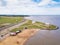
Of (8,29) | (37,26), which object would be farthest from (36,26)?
(8,29)

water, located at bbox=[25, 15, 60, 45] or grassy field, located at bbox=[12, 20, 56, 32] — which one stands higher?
grassy field, located at bbox=[12, 20, 56, 32]

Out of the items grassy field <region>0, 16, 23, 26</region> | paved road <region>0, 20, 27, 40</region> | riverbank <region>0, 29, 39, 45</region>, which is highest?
grassy field <region>0, 16, 23, 26</region>

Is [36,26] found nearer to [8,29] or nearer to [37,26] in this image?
[37,26]

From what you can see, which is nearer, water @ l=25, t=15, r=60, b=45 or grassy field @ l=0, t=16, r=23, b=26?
water @ l=25, t=15, r=60, b=45

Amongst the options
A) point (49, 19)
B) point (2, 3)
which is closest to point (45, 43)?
point (49, 19)

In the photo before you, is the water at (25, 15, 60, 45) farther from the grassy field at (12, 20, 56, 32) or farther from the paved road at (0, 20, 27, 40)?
the paved road at (0, 20, 27, 40)

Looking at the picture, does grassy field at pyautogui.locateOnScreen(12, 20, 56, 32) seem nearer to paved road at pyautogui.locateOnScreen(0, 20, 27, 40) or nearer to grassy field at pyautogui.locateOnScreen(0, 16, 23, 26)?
paved road at pyautogui.locateOnScreen(0, 20, 27, 40)

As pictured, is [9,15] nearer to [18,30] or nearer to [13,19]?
[13,19]

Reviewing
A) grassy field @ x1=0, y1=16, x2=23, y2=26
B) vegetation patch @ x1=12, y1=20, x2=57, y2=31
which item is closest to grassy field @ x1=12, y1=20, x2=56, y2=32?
vegetation patch @ x1=12, y1=20, x2=57, y2=31

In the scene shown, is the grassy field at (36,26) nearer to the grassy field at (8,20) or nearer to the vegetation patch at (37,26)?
the vegetation patch at (37,26)
